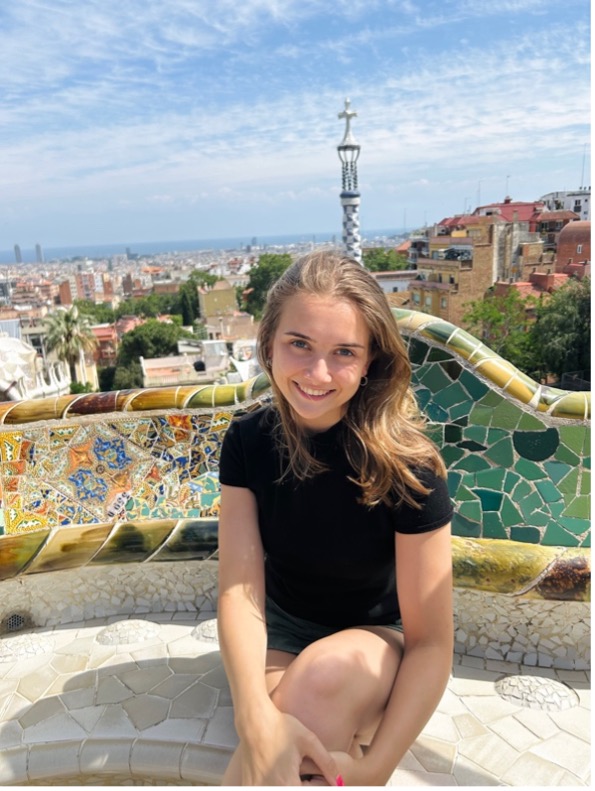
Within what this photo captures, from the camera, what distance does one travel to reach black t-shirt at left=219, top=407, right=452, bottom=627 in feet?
5.25

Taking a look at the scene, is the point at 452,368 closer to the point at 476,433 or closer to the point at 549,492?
the point at 476,433

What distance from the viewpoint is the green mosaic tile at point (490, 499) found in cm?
262

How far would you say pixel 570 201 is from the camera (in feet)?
156

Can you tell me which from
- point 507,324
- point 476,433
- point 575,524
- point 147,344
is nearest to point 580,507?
point 575,524

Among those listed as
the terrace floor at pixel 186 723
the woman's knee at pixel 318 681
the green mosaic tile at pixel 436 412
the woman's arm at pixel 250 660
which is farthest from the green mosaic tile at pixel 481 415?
the woman's knee at pixel 318 681

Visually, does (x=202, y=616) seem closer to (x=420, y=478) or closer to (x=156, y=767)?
(x=156, y=767)

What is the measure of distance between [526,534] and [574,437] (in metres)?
0.44

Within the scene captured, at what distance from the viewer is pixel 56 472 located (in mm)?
2842

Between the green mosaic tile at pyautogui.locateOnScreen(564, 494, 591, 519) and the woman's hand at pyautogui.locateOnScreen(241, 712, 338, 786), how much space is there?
1610 mm

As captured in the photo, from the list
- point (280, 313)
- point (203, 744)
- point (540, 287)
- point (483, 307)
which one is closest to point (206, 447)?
point (203, 744)

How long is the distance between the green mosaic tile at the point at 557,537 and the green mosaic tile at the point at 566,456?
256mm

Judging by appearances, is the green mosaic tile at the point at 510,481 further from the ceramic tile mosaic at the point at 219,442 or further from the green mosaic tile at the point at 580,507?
the green mosaic tile at the point at 580,507

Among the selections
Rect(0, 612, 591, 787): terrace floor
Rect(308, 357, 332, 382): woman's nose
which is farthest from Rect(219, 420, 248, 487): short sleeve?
Rect(0, 612, 591, 787): terrace floor

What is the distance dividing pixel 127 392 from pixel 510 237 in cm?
3327
